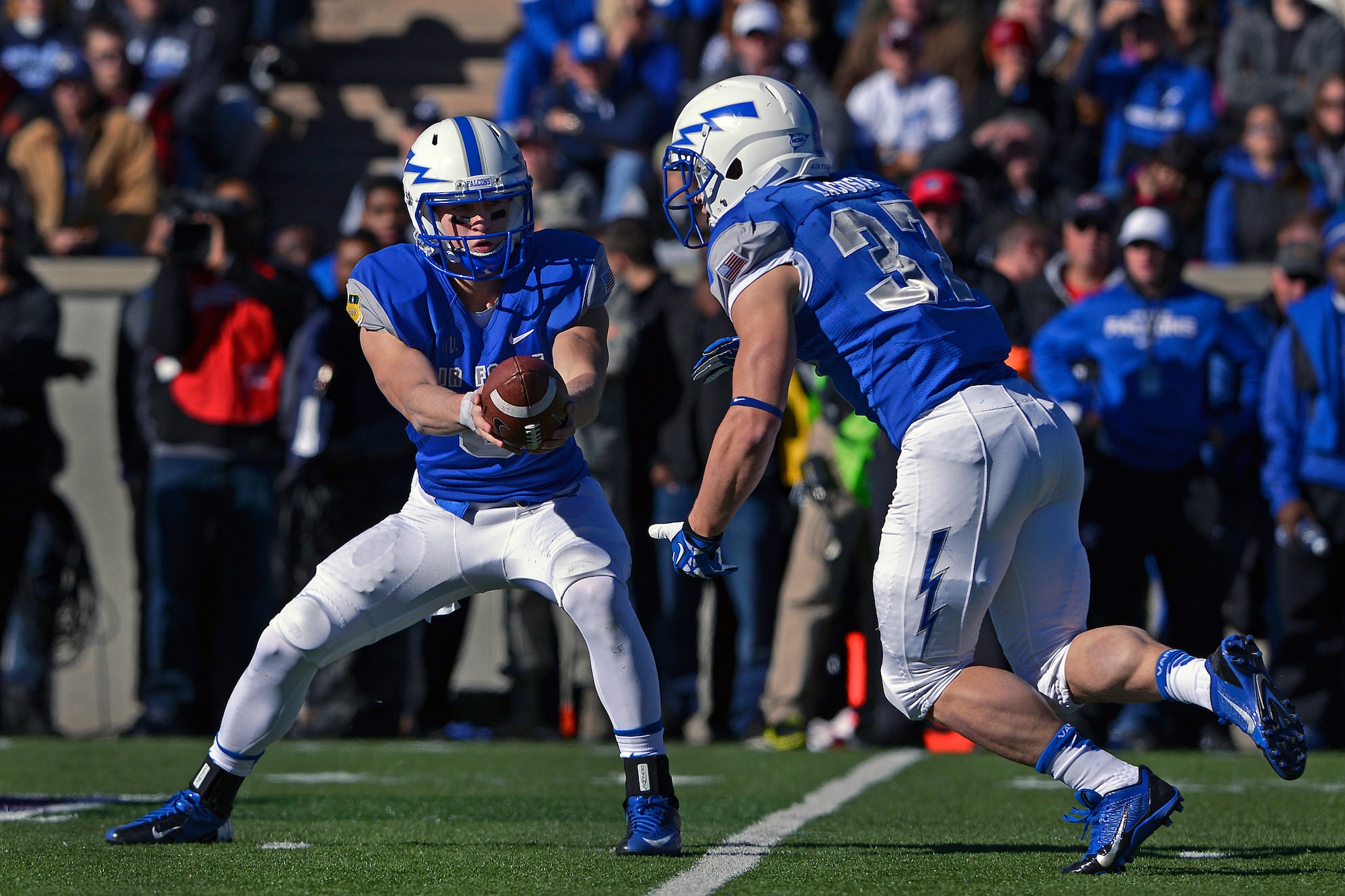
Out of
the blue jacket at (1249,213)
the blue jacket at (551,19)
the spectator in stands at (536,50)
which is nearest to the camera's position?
the blue jacket at (1249,213)

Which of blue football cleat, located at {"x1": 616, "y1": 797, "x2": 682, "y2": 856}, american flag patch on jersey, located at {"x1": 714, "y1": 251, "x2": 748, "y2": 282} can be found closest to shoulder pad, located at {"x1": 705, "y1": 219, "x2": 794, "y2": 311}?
american flag patch on jersey, located at {"x1": 714, "y1": 251, "x2": 748, "y2": 282}

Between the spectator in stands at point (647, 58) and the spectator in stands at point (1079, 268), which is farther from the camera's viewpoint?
the spectator in stands at point (647, 58)

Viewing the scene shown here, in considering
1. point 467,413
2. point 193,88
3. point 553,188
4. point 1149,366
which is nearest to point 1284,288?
point 1149,366

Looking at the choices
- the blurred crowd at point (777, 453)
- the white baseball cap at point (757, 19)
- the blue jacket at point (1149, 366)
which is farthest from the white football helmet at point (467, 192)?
the white baseball cap at point (757, 19)

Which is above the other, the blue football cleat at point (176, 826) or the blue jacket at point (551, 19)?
the blue jacket at point (551, 19)

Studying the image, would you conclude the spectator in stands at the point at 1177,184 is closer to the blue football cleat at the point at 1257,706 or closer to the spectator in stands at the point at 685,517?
the spectator in stands at the point at 685,517

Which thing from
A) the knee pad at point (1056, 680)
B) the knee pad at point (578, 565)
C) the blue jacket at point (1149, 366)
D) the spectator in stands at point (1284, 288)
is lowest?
the knee pad at point (1056, 680)

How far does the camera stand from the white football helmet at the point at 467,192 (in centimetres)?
448

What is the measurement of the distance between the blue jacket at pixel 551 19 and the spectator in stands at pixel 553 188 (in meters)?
1.61

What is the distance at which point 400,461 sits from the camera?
8.21 m

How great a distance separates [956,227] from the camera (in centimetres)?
732

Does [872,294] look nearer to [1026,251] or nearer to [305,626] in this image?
[305,626]

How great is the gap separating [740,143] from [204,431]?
443cm

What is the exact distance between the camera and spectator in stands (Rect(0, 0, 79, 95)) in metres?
11.6
